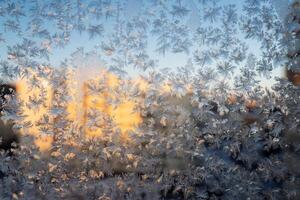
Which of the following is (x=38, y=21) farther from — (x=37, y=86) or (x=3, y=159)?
(x=3, y=159)

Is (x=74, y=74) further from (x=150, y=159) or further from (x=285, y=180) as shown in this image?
(x=285, y=180)

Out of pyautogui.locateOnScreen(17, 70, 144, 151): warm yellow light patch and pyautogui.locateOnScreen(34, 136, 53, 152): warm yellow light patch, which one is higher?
pyautogui.locateOnScreen(17, 70, 144, 151): warm yellow light patch

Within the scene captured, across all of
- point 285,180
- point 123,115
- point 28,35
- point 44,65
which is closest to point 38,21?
point 28,35

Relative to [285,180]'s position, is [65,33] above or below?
above

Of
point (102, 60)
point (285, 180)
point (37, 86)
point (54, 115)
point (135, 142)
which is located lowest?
point (285, 180)

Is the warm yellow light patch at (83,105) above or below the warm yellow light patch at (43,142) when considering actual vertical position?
above

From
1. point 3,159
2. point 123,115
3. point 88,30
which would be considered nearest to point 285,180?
point 123,115

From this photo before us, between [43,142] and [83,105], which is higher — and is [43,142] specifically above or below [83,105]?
below

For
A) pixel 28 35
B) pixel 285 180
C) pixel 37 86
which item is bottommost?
pixel 285 180

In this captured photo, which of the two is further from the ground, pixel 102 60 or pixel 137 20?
pixel 137 20
